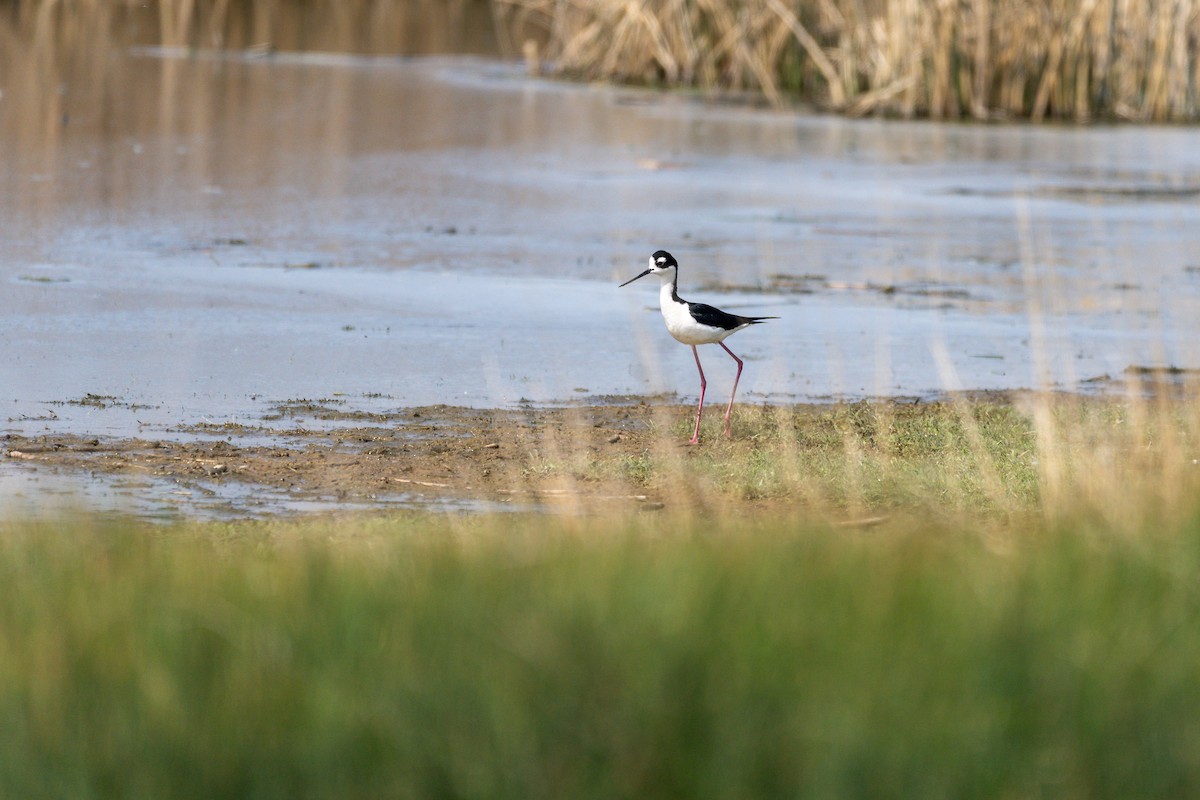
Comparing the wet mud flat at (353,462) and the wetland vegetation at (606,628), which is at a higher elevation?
the wetland vegetation at (606,628)

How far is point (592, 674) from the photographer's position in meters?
4.57

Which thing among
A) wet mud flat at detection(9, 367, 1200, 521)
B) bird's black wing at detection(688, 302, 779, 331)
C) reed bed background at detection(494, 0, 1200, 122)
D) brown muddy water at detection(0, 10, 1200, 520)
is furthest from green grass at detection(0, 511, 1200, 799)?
reed bed background at detection(494, 0, 1200, 122)

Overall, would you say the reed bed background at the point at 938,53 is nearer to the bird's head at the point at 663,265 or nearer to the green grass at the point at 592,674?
the bird's head at the point at 663,265

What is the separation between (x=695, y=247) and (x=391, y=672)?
10.8 meters

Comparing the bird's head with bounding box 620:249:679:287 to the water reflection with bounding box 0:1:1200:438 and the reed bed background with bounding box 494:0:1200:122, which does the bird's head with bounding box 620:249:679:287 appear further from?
the reed bed background with bounding box 494:0:1200:122

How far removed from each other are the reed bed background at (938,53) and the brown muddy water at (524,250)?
65 cm

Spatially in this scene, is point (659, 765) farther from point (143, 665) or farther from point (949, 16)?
point (949, 16)

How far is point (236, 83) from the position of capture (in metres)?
25.4

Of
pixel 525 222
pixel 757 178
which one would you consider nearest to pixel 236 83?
pixel 757 178

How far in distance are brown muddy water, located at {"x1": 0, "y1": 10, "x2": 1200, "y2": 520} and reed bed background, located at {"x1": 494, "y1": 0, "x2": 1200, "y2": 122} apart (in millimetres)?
651

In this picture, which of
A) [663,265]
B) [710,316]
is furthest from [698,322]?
[663,265]

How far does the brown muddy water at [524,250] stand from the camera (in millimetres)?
10312

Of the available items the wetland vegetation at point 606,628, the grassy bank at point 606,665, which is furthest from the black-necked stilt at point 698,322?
the grassy bank at point 606,665

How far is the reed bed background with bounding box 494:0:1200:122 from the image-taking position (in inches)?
903
